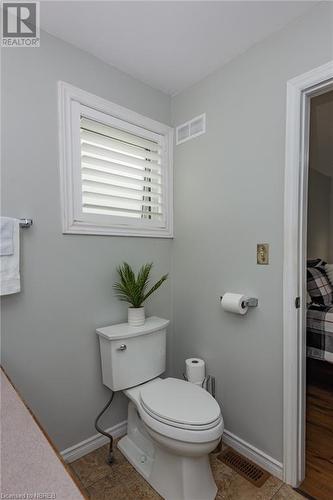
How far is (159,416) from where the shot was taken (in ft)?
4.30

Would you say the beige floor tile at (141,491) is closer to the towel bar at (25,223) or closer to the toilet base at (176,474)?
the toilet base at (176,474)

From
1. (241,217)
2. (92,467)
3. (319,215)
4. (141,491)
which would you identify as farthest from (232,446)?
(319,215)

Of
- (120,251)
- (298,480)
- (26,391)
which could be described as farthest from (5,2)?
(298,480)

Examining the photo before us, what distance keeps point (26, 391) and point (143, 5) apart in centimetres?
205

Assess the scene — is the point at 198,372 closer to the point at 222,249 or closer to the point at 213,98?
the point at 222,249

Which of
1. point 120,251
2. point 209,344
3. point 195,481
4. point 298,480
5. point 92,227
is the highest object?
point 92,227

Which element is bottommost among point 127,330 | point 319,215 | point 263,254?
point 127,330

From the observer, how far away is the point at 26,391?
1.44 m

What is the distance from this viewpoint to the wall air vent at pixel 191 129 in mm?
1900

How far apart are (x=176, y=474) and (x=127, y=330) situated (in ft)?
2.49

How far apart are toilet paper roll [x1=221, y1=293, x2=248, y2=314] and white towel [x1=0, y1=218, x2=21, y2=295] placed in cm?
114

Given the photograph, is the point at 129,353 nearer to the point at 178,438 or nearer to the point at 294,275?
the point at 178,438

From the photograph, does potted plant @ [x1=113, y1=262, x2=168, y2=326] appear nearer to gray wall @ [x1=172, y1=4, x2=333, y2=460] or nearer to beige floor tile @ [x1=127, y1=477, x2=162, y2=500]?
gray wall @ [x1=172, y1=4, x2=333, y2=460]

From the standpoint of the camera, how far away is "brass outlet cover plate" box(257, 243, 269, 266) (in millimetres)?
1547
